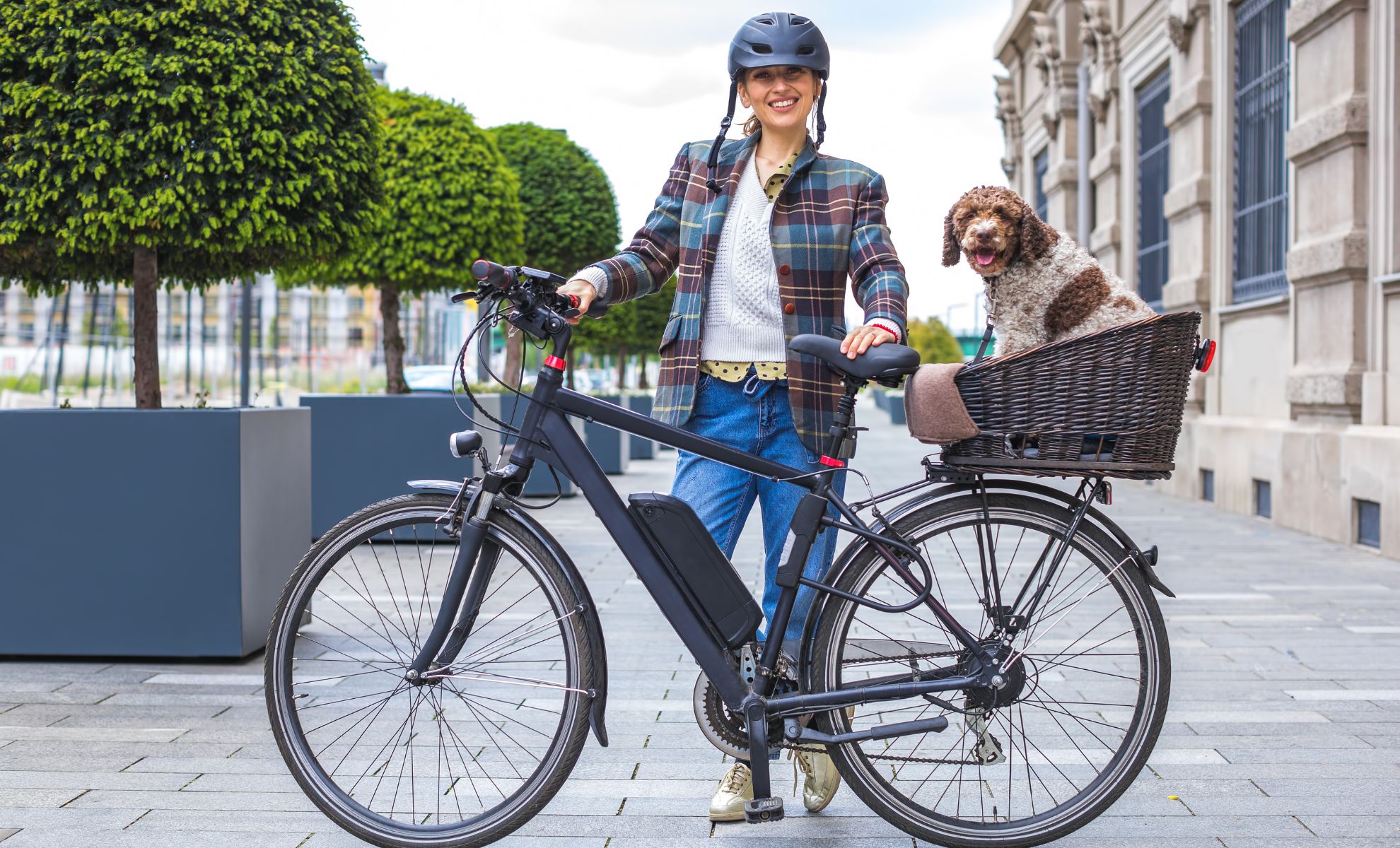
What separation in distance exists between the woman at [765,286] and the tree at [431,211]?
701cm

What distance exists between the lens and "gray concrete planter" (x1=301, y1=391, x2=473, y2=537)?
9266mm

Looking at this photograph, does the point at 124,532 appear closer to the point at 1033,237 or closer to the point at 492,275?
the point at 492,275

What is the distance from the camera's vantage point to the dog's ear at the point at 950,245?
3295 mm

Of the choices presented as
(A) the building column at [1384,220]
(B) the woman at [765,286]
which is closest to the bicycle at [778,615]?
(B) the woman at [765,286]

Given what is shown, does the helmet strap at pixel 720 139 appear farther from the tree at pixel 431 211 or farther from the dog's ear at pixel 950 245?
the tree at pixel 431 211

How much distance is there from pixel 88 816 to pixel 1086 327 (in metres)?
2.71

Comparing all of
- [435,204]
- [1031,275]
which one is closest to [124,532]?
[1031,275]

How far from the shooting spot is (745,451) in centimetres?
341

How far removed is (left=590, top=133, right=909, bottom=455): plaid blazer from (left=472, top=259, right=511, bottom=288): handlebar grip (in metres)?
0.42

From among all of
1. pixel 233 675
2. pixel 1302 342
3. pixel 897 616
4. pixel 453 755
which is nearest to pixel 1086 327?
pixel 897 616

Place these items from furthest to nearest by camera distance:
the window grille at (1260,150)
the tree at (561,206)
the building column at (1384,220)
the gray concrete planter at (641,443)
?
the gray concrete planter at (641,443) < the tree at (561,206) < the window grille at (1260,150) < the building column at (1384,220)

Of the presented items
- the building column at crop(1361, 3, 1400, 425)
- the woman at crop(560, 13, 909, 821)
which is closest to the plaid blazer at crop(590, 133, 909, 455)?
the woman at crop(560, 13, 909, 821)

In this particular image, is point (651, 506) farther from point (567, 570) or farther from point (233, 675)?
point (233, 675)

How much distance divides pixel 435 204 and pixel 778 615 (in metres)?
7.97
